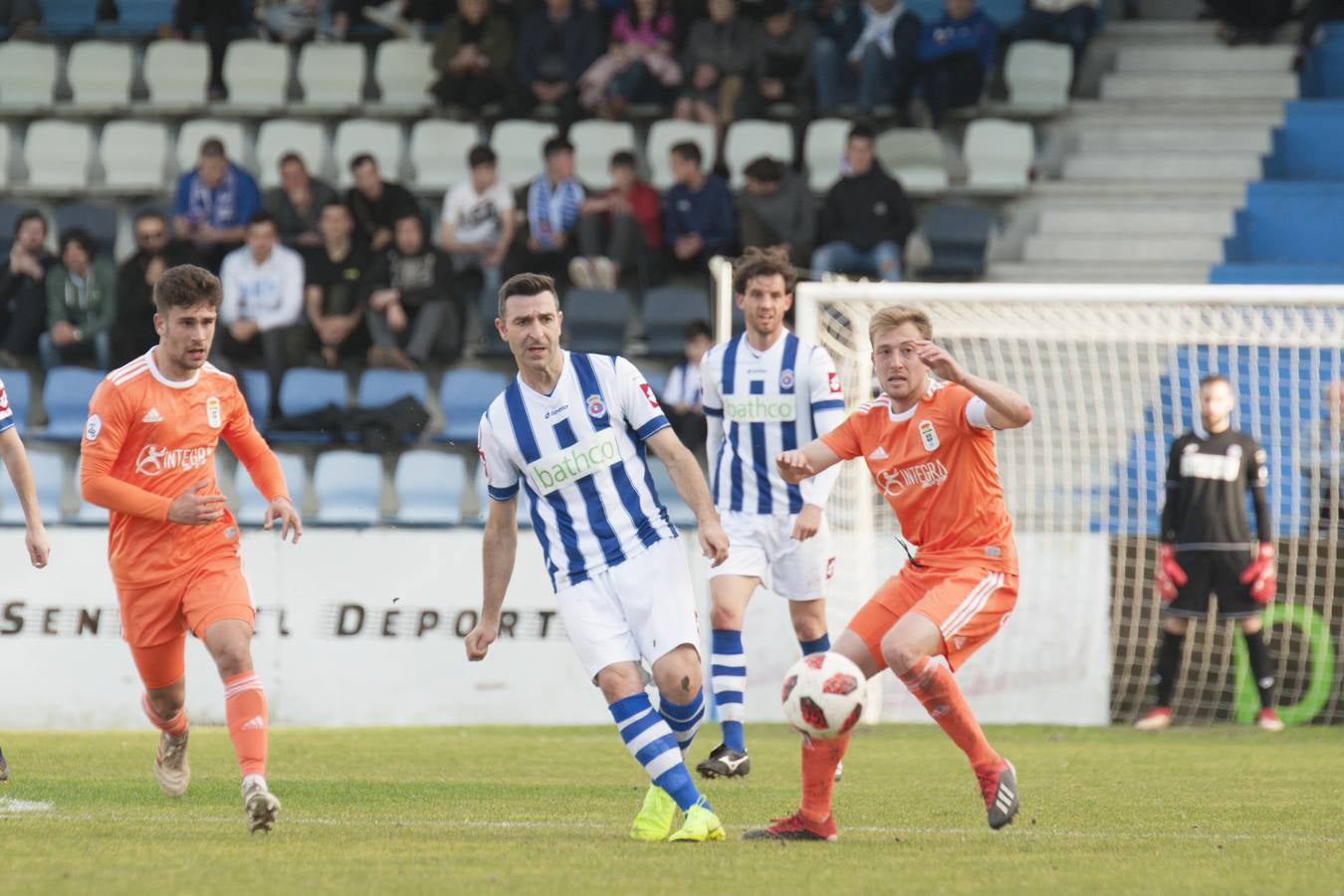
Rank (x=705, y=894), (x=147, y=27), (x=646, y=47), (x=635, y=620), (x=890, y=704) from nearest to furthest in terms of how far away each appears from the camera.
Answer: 1. (x=705, y=894)
2. (x=635, y=620)
3. (x=890, y=704)
4. (x=646, y=47)
5. (x=147, y=27)

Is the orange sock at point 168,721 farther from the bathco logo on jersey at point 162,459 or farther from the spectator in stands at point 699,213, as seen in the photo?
the spectator in stands at point 699,213

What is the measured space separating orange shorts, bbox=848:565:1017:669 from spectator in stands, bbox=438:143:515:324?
10251mm

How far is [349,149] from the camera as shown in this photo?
18969 mm

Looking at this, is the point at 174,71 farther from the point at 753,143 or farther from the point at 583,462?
the point at 583,462

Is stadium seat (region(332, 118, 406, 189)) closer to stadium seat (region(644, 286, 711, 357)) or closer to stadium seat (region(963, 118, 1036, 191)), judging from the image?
stadium seat (region(644, 286, 711, 357))

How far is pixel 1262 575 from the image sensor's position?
504 inches

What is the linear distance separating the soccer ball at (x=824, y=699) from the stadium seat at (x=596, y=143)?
1220cm

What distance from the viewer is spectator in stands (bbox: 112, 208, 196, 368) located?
16.4 meters

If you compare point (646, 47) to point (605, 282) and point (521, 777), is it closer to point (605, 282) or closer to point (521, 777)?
point (605, 282)

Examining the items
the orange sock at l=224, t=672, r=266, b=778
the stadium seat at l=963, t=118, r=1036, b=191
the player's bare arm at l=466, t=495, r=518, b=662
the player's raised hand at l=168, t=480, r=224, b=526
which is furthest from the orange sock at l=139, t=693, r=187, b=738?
the stadium seat at l=963, t=118, r=1036, b=191

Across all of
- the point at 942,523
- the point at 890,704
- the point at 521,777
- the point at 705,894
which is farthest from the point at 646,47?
the point at 705,894

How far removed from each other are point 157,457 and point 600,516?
196cm

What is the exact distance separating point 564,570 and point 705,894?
1739mm

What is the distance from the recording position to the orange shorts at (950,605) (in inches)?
276
